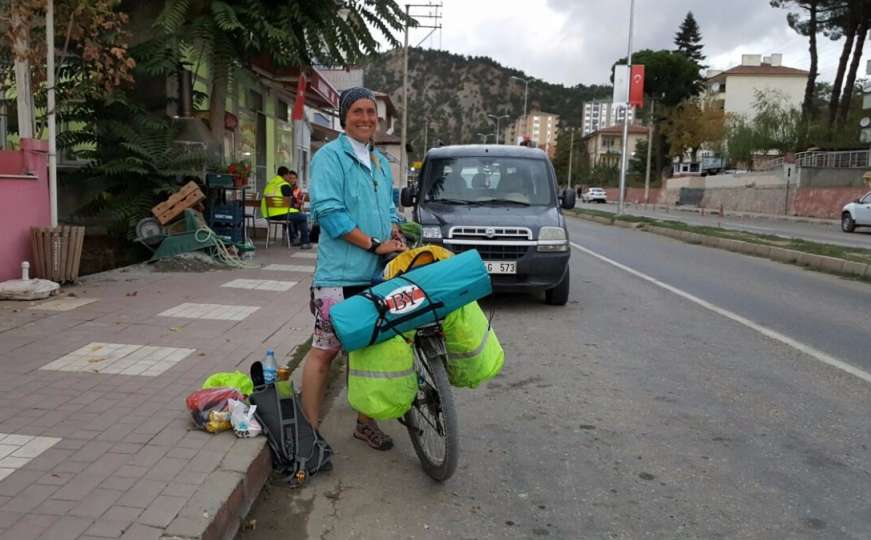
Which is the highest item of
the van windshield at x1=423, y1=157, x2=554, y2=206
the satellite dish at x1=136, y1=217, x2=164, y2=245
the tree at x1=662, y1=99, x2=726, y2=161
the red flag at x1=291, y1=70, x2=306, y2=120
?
the tree at x1=662, y1=99, x2=726, y2=161

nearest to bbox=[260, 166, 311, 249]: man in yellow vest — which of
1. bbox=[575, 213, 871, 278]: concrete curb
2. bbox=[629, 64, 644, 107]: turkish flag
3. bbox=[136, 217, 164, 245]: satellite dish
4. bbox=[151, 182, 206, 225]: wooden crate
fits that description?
bbox=[151, 182, 206, 225]: wooden crate

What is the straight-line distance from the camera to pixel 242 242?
12016 mm

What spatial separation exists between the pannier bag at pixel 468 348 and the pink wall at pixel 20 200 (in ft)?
19.9

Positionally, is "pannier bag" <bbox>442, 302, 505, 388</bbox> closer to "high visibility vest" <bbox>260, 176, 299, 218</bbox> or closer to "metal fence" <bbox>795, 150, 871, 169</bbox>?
"high visibility vest" <bbox>260, 176, 299, 218</bbox>

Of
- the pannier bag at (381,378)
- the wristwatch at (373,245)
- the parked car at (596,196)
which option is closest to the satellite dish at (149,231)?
the wristwatch at (373,245)

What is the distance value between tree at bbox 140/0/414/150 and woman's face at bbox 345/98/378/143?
6788 millimetres

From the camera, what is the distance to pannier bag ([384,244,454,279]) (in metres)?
3.45

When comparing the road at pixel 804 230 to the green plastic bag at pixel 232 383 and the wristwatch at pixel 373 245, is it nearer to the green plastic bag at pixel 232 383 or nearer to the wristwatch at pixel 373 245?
the wristwatch at pixel 373 245

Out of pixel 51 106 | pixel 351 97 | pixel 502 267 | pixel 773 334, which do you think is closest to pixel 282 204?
pixel 51 106

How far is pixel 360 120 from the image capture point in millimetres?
3668

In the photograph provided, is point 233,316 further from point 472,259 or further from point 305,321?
point 472,259

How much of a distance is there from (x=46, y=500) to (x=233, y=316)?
159 inches

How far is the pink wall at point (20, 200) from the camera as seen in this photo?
7.38 m

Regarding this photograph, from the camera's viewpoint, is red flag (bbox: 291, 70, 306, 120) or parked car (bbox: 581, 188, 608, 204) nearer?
red flag (bbox: 291, 70, 306, 120)
